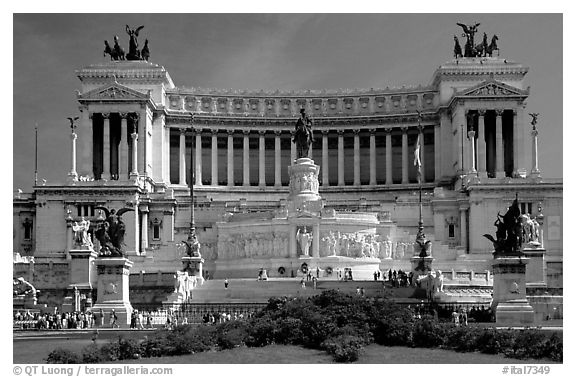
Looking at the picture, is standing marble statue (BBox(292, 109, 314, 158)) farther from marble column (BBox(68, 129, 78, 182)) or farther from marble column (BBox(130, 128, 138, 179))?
marble column (BBox(68, 129, 78, 182))

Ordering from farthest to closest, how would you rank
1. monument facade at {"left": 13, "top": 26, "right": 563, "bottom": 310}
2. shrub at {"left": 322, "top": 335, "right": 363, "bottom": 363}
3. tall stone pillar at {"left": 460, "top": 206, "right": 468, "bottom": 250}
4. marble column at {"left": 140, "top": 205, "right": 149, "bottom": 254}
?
marble column at {"left": 140, "top": 205, "right": 149, "bottom": 254} < tall stone pillar at {"left": 460, "top": 206, "right": 468, "bottom": 250} < monument facade at {"left": 13, "top": 26, "right": 563, "bottom": 310} < shrub at {"left": 322, "top": 335, "right": 363, "bottom": 363}

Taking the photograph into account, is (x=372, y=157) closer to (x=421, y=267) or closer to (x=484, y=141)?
(x=484, y=141)

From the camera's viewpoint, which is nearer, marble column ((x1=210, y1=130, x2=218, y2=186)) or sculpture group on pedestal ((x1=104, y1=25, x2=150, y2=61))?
sculpture group on pedestal ((x1=104, y1=25, x2=150, y2=61))

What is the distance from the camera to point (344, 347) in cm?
3897

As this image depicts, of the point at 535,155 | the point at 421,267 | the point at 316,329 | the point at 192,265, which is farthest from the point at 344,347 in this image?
the point at 535,155

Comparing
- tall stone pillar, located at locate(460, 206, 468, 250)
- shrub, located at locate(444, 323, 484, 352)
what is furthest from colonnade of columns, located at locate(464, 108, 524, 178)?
shrub, located at locate(444, 323, 484, 352)

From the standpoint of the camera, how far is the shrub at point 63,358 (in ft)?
118

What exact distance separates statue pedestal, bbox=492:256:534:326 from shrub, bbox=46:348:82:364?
2621cm

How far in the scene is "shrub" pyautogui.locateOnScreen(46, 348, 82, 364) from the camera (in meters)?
35.9

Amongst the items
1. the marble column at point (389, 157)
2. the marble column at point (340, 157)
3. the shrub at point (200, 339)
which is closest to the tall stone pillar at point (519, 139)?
the marble column at point (389, 157)

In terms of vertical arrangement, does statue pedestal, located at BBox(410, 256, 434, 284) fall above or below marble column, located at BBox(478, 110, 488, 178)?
below

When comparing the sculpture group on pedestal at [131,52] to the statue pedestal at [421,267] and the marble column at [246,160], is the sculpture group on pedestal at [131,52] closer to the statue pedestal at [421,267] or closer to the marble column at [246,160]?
the marble column at [246,160]

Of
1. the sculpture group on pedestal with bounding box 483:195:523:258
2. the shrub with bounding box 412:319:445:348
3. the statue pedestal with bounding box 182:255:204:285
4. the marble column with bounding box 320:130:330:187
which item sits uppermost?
the marble column with bounding box 320:130:330:187

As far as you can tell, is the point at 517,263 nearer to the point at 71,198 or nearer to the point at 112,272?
the point at 112,272
